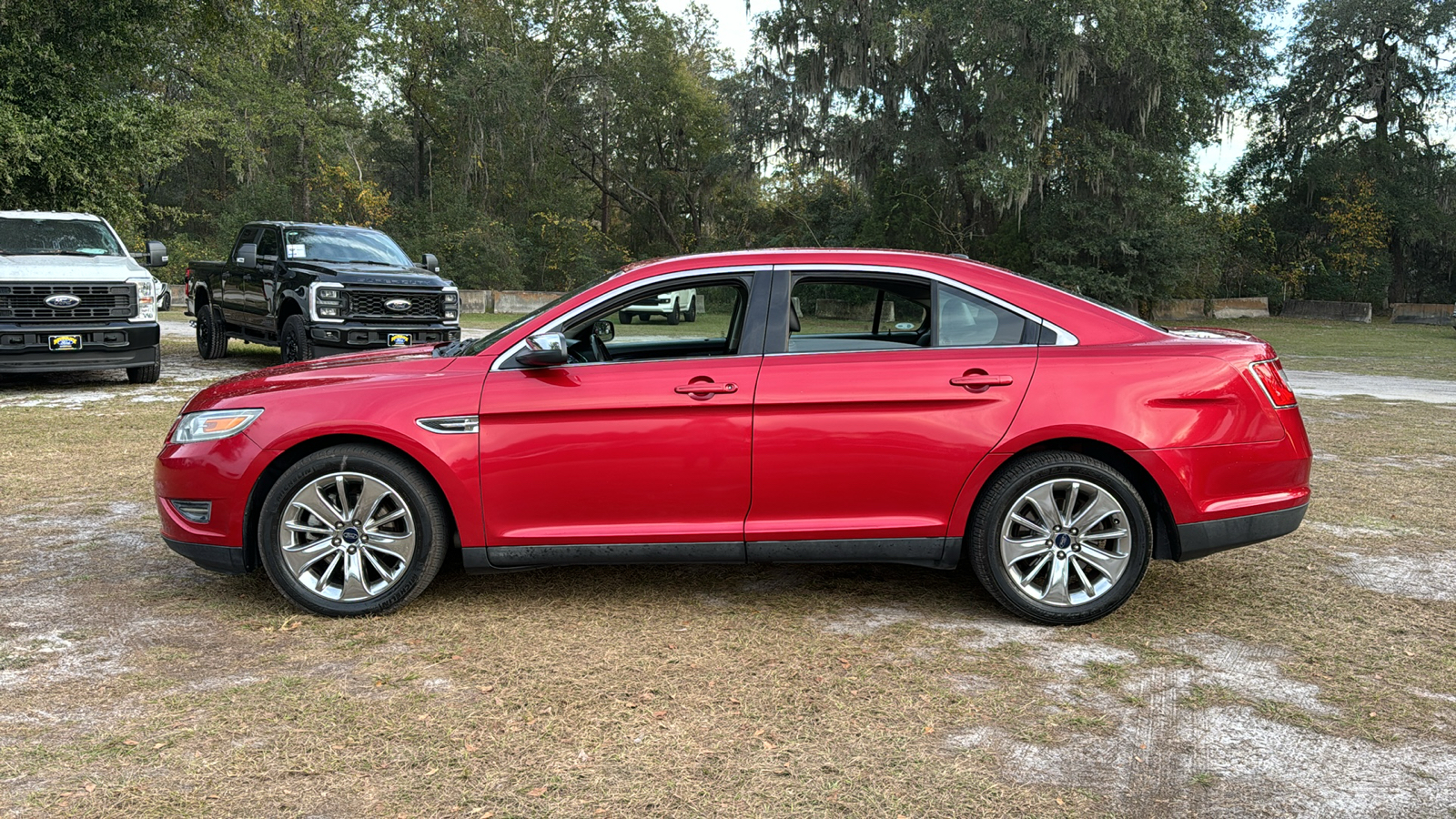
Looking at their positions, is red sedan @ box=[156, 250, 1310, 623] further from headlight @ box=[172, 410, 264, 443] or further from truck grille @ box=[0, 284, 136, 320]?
truck grille @ box=[0, 284, 136, 320]

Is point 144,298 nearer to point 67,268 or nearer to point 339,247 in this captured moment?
point 67,268

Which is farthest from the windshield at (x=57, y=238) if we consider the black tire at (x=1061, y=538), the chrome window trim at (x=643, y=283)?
the black tire at (x=1061, y=538)

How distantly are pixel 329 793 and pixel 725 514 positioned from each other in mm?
1975

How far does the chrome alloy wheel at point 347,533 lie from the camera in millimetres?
4547

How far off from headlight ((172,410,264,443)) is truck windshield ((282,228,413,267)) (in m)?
10.2

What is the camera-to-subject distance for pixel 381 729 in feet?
11.5

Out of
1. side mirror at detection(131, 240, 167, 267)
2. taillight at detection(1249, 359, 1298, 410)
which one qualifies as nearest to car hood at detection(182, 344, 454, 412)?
taillight at detection(1249, 359, 1298, 410)

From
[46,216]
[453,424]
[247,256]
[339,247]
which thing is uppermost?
[46,216]

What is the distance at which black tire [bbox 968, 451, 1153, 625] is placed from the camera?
453cm

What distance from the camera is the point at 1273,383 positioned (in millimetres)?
4680

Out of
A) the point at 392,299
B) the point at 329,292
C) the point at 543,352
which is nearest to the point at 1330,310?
the point at 392,299

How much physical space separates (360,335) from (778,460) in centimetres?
1033

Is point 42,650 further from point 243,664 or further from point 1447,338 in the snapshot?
point 1447,338

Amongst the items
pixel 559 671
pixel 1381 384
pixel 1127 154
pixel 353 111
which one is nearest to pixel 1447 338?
pixel 1127 154
